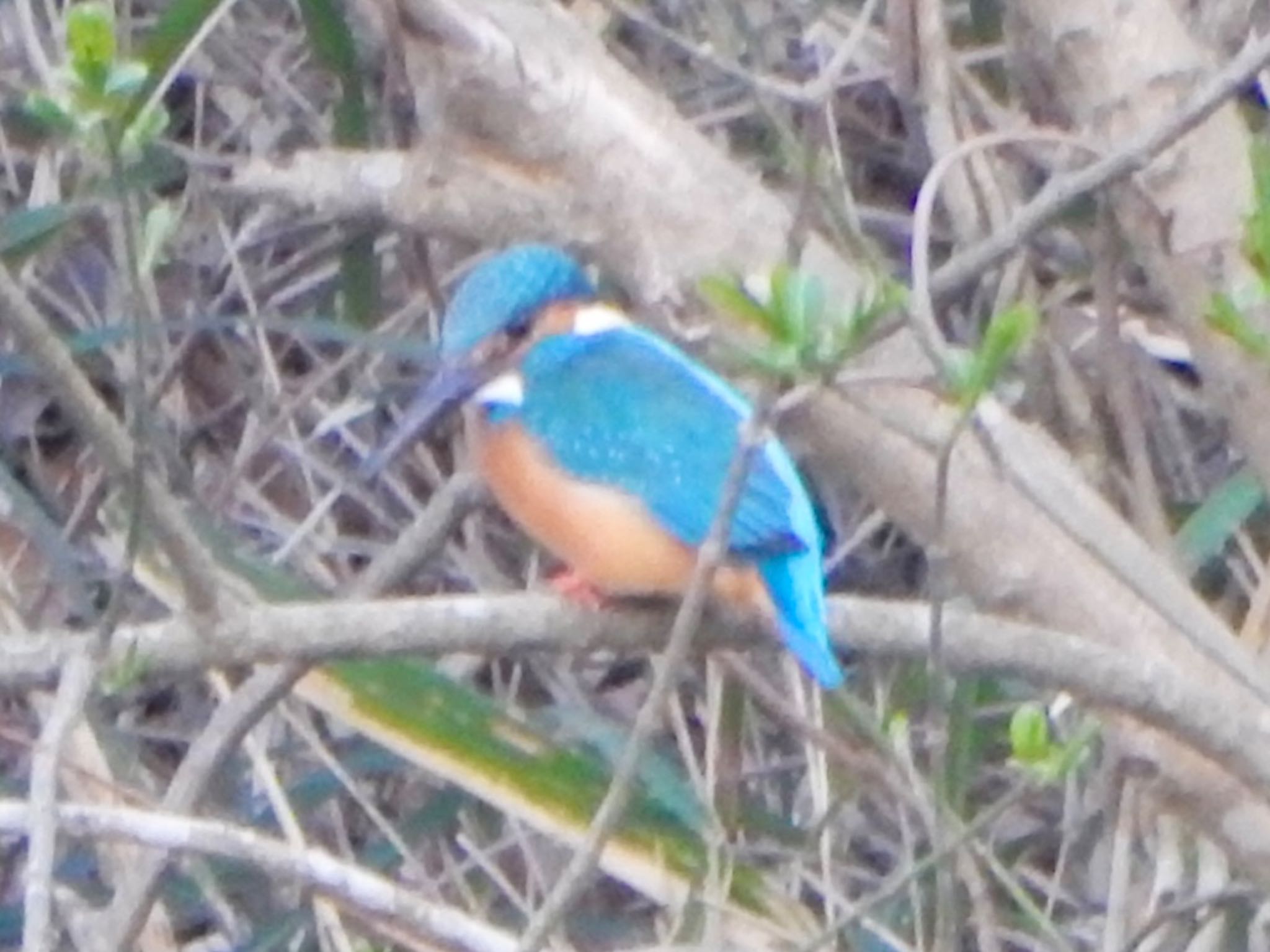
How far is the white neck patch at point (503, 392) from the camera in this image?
2.02m

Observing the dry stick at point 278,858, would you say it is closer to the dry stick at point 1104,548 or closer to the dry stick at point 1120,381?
the dry stick at point 1104,548

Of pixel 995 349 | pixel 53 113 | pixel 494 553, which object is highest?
pixel 53 113

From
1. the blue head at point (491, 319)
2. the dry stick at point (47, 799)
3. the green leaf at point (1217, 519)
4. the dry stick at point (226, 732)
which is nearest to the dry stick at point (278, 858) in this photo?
the dry stick at point (47, 799)

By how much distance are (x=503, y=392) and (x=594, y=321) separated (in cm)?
11

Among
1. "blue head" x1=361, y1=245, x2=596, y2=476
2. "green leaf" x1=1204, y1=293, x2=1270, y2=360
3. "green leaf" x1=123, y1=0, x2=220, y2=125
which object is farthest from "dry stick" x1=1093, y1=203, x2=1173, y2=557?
"green leaf" x1=123, y1=0, x2=220, y2=125

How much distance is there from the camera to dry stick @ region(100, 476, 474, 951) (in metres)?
1.87

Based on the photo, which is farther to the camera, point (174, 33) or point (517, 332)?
point (174, 33)

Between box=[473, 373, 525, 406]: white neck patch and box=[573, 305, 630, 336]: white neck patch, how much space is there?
70mm

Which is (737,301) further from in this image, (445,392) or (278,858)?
(445,392)

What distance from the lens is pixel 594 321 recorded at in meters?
2.09

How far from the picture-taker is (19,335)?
1.45 meters

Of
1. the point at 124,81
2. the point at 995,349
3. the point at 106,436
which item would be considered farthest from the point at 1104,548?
the point at 124,81

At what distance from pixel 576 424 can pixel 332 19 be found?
882 millimetres

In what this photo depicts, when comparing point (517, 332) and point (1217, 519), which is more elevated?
point (517, 332)
